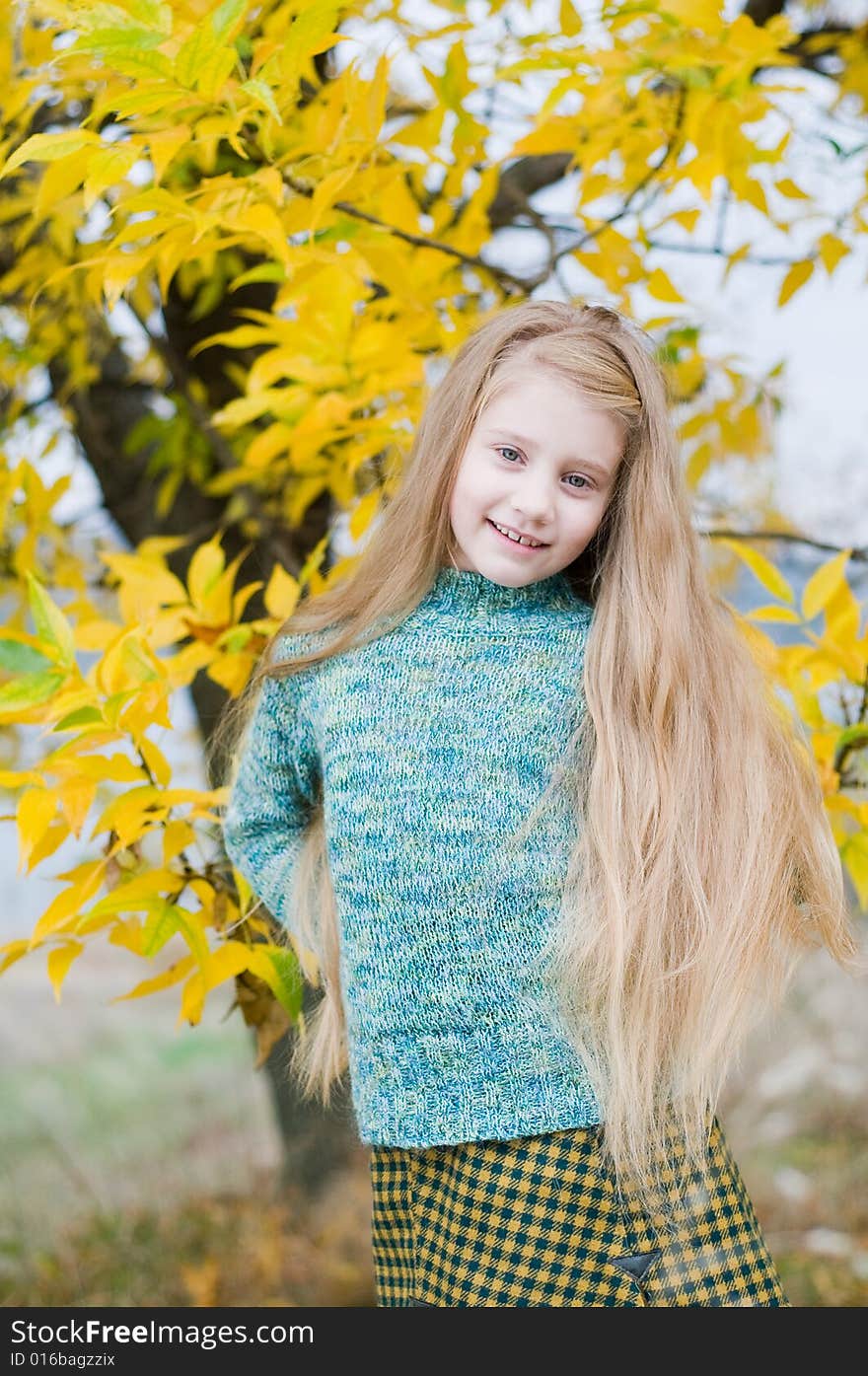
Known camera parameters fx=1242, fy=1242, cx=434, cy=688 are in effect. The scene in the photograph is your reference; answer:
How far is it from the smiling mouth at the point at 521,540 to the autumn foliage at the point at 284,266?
8.9 inches

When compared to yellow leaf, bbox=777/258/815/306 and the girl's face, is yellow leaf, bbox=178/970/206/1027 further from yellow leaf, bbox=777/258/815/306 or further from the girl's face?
yellow leaf, bbox=777/258/815/306

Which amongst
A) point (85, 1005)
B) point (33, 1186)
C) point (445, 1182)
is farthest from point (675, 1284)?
point (85, 1005)

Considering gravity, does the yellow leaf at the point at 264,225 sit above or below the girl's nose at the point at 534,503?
above

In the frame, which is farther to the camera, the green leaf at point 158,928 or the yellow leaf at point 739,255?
the yellow leaf at point 739,255

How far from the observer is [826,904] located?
3.25 ft

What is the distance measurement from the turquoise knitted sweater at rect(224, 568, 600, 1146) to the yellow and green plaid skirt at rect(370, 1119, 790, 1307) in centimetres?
3

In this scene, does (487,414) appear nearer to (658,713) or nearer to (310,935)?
(658,713)

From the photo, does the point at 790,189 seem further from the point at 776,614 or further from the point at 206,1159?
the point at 206,1159

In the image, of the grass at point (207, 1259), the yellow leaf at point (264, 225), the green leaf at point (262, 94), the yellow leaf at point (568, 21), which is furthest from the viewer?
the grass at point (207, 1259)

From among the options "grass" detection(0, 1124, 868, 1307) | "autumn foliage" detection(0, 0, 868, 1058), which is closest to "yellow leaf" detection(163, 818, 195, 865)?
"autumn foliage" detection(0, 0, 868, 1058)

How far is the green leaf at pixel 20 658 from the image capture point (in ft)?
3.18

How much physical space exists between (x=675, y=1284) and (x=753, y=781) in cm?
38

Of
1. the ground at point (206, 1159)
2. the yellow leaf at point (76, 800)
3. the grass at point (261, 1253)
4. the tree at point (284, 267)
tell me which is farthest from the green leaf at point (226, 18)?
the grass at point (261, 1253)

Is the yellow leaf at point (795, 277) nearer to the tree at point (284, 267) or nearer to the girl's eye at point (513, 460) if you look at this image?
the tree at point (284, 267)
